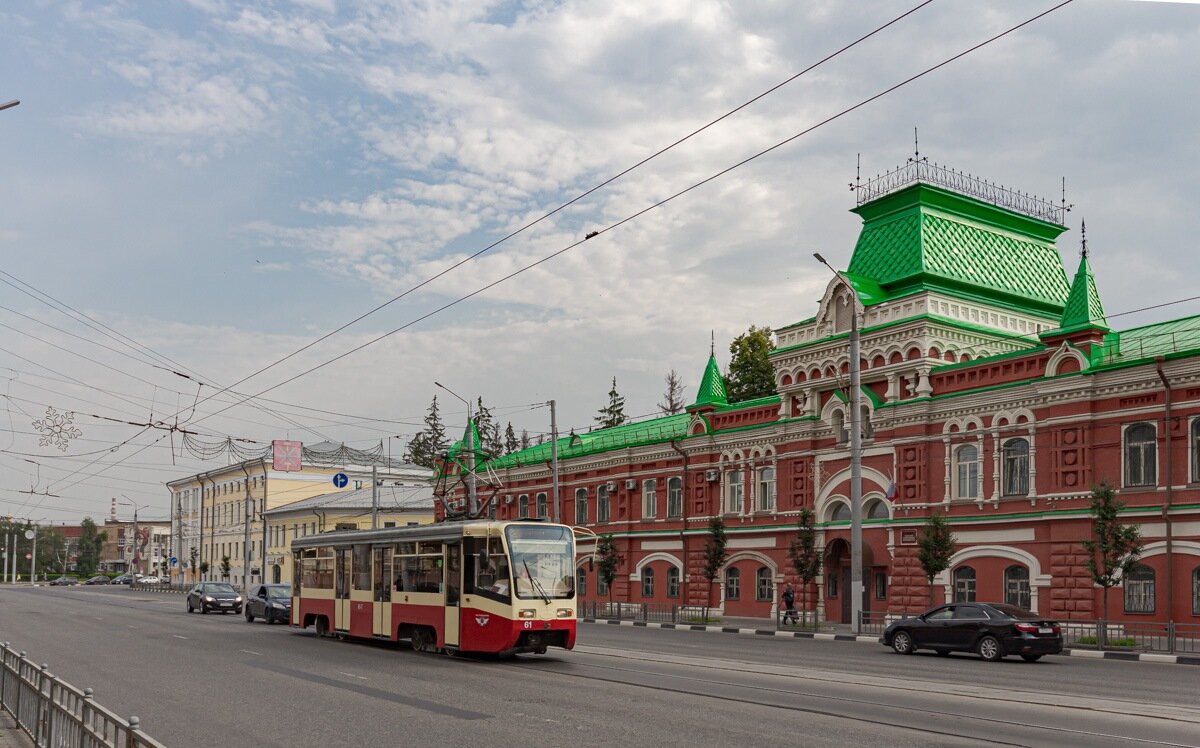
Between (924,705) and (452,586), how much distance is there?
422 inches

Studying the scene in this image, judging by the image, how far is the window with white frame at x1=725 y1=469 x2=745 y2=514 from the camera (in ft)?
150

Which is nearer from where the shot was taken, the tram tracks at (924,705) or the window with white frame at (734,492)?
the tram tracks at (924,705)

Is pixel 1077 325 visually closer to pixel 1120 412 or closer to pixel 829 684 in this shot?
pixel 1120 412

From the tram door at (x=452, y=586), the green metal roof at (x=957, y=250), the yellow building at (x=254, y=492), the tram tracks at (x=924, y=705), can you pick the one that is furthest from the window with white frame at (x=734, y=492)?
the yellow building at (x=254, y=492)

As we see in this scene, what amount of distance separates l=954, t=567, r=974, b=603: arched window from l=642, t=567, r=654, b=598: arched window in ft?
58.0

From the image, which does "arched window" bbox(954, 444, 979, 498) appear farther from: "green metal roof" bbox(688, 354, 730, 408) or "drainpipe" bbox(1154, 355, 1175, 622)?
"green metal roof" bbox(688, 354, 730, 408)

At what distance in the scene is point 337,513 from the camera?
3209 inches

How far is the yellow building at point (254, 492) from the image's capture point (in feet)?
299

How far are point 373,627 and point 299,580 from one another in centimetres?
591

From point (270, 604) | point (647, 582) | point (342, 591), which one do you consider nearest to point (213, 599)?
point (270, 604)

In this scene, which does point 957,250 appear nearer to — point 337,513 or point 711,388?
point 711,388

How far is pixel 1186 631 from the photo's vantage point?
28688mm

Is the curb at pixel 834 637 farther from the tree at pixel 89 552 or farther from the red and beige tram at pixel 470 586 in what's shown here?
the tree at pixel 89 552

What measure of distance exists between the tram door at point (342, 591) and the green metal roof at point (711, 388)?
74.5 ft
